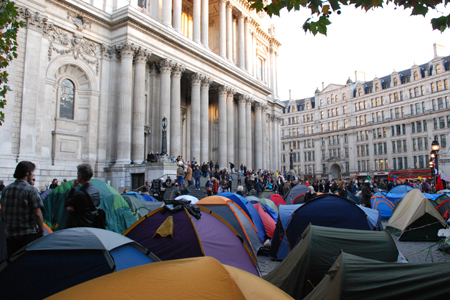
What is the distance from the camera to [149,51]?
27375 millimetres

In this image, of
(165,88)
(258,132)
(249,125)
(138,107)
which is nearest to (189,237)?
(138,107)

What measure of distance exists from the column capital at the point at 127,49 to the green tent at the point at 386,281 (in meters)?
25.5

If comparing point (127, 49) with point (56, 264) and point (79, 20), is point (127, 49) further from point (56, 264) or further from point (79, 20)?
point (56, 264)

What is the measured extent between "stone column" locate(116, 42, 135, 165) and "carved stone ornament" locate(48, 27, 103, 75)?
2.01 meters

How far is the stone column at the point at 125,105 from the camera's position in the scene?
83.7 ft

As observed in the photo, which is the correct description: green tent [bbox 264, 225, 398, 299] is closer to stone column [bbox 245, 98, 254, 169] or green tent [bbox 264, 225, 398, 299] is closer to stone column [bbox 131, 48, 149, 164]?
stone column [bbox 131, 48, 149, 164]

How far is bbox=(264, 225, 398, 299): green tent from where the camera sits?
5.66 m

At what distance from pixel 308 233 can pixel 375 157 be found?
7034 centimetres

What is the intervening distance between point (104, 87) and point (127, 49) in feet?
11.8

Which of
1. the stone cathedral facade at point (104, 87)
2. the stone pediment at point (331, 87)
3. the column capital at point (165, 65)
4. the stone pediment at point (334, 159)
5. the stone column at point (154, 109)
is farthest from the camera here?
the stone pediment at point (331, 87)

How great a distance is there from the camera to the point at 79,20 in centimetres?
2497

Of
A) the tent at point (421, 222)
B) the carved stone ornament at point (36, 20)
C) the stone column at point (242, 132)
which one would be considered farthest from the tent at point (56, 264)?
the stone column at point (242, 132)

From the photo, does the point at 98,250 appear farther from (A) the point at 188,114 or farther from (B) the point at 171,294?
(A) the point at 188,114

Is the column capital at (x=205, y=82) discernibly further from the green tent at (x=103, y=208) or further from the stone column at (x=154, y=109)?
the green tent at (x=103, y=208)
